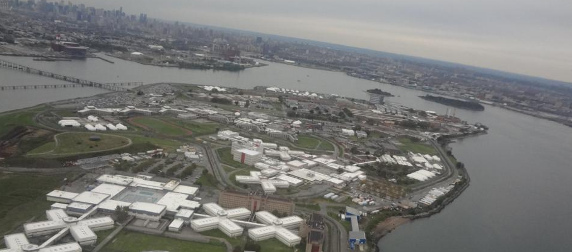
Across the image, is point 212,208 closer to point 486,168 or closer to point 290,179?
point 290,179

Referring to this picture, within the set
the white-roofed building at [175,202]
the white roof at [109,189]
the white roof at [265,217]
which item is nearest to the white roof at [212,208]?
the white-roofed building at [175,202]

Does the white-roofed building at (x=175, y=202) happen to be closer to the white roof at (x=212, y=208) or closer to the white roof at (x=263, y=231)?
the white roof at (x=212, y=208)

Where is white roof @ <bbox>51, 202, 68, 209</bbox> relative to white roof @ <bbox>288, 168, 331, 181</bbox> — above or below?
below

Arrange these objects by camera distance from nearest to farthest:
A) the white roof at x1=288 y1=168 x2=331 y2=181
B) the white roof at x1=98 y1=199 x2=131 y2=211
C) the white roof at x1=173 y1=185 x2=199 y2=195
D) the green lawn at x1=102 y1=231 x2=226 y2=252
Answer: the green lawn at x1=102 y1=231 x2=226 y2=252 → the white roof at x1=98 y1=199 x2=131 y2=211 → the white roof at x1=173 y1=185 x2=199 y2=195 → the white roof at x1=288 y1=168 x2=331 y2=181

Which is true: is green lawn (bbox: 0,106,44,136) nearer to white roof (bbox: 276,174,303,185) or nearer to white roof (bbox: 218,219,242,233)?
white roof (bbox: 218,219,242,233)

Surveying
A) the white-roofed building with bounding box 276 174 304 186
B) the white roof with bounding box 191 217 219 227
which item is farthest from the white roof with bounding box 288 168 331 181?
the white roof with bounding box 191 217 219 227
